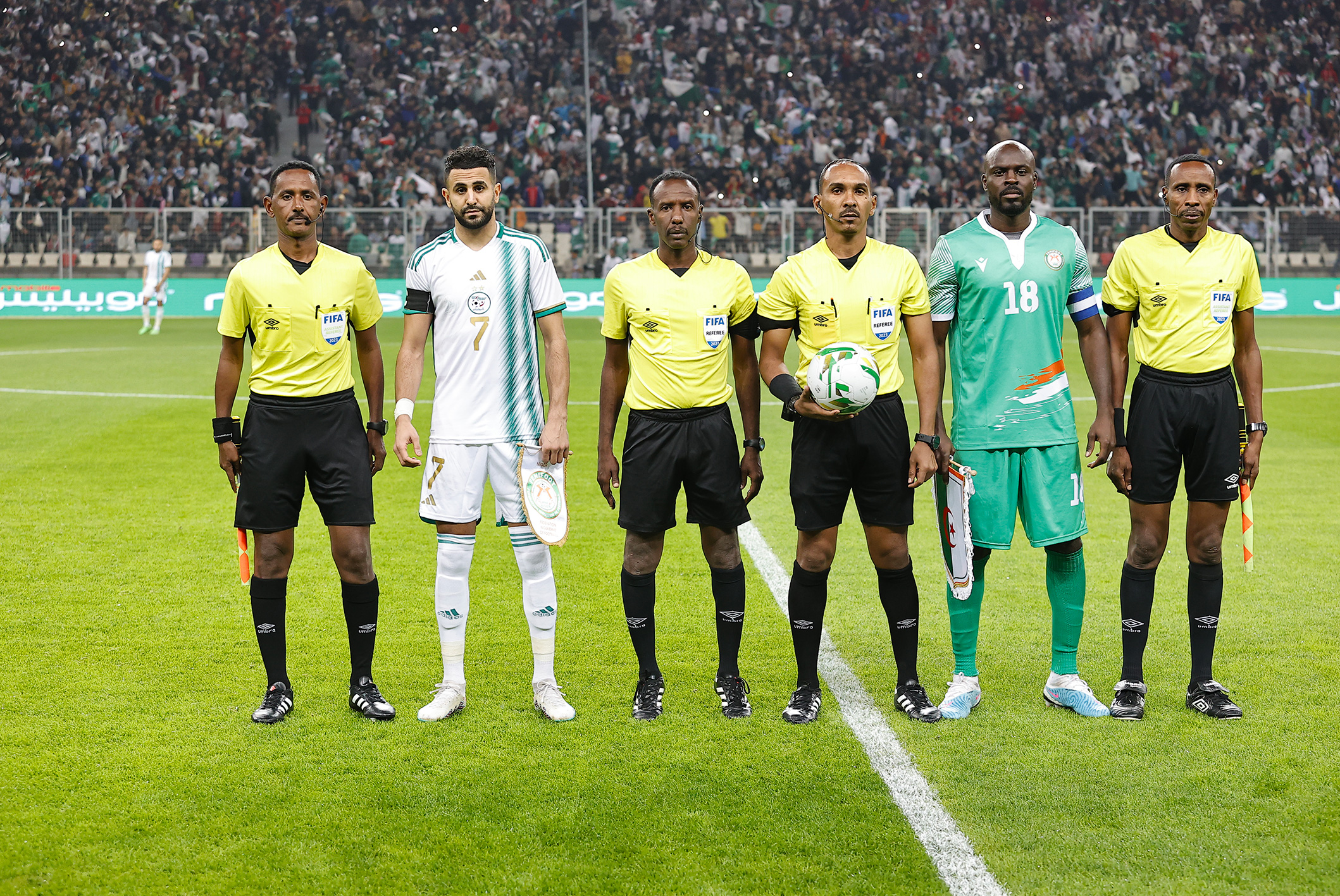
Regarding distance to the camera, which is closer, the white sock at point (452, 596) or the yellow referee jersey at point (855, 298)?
the yellow referee jersey at point (855, 298)

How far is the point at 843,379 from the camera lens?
4.50 m

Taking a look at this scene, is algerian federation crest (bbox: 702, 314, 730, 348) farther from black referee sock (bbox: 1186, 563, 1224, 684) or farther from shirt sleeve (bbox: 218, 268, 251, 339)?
black referee sock (bbox: 1186, 563, 1224, 684)

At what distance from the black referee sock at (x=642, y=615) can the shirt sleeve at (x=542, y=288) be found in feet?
3.60

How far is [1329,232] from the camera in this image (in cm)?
2714

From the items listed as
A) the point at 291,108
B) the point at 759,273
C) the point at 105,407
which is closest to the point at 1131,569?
the point at 105,407

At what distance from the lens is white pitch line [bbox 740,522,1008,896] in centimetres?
349

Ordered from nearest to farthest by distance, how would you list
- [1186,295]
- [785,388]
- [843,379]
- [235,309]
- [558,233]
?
[843,379] → [785,388] → [235,309] → [1186,295] → [558,233]

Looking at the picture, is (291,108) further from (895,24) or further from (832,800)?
(832,800)

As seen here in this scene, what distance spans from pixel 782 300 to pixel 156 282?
2202 centimetres

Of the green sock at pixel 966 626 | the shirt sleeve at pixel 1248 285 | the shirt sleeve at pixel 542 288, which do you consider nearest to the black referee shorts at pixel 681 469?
the shirt sleeve at pixel 542 288

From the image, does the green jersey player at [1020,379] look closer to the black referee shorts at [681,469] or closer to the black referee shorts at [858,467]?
the black referee shorts at [858,467]

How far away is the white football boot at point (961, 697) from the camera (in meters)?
4.83

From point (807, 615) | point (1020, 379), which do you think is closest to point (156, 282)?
point (807, 615)

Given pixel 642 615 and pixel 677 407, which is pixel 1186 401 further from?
pixel 642 615
